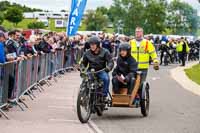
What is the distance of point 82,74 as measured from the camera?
41.2 ft

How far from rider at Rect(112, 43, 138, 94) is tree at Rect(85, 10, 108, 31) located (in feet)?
264

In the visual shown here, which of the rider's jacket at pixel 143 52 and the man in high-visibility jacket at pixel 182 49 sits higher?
the rider's jacket at pixel 143 52

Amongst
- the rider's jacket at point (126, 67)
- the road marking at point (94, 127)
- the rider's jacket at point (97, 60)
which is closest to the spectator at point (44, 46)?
the rider's jacket at point (126, 67)

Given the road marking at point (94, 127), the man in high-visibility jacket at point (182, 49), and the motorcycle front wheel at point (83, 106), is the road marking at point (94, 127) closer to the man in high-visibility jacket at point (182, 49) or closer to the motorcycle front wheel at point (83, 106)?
the motorcycle front wheel at point (83, 106)

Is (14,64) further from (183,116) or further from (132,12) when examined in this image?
(132,12)

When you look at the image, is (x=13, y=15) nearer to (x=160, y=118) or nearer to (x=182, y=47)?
(x=182, y=47)

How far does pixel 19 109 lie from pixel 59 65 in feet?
39.6

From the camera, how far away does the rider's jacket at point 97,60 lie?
13125mm

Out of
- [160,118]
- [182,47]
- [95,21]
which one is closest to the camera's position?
[160,118]

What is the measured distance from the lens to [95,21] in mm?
94375

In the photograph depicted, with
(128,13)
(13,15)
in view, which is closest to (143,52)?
(13,15)

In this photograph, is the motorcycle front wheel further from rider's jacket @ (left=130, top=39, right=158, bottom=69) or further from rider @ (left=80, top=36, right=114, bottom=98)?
rider's jacket @ (left=130, top=39, right=158, bottom=69)

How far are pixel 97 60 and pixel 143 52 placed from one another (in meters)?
1.89

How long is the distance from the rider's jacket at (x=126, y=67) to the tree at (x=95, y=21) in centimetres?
8060
